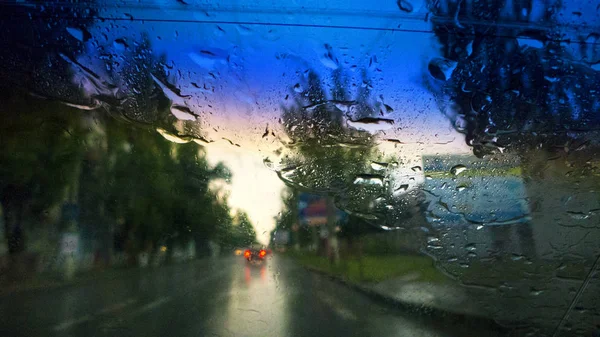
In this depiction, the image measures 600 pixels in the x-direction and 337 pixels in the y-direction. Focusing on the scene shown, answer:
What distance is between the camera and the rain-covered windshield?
520 centimetres

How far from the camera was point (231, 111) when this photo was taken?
18.9 feet

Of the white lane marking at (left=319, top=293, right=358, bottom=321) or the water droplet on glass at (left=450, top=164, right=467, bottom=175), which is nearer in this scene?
the white lane marking at (left=319, top=293, right=358, bottom=321)

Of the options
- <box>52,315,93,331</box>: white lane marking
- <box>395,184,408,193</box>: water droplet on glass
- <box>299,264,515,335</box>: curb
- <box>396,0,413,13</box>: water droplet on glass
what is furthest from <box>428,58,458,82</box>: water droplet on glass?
<box>52,315,93,331</box>: white lane marking

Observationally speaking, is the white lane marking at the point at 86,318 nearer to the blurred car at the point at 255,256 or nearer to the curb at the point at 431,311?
the blurred car at the point at 255,256

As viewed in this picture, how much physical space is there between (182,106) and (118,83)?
70cm

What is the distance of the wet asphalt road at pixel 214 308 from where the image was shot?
4750mm

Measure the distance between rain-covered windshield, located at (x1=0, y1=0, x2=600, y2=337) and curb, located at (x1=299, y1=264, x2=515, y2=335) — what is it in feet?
0.06

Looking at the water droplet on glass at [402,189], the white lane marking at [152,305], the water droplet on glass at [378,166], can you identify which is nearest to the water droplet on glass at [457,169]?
the water droplet on glass at [402,189]

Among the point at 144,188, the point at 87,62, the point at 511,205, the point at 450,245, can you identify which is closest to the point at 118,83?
the point at 87,62

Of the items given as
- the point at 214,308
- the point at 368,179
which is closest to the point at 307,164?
the point at 368,179

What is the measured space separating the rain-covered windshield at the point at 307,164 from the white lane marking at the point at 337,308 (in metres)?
0.02

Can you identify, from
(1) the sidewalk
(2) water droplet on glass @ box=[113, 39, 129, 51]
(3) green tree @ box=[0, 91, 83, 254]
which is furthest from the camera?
(2) water droplet on glass @ box=[113, 39, 129, 51]

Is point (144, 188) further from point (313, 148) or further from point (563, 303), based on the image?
point (563, 303)

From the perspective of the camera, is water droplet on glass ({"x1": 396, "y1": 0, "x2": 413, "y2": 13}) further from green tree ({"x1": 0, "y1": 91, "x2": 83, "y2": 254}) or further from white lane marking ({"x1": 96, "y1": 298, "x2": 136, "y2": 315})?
white lane marking ({"x1": 96, "y1": 298, "x2": 136, "y2": 315})
